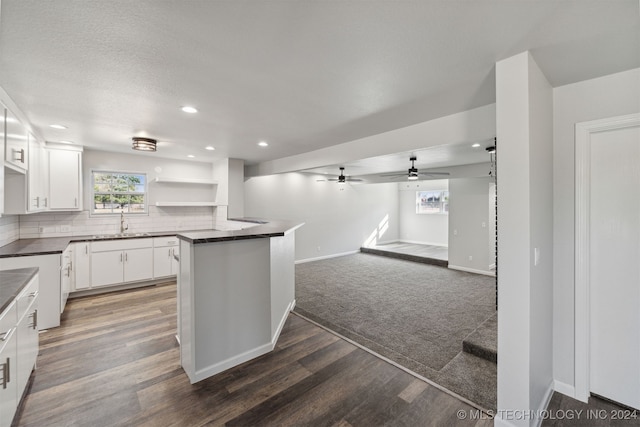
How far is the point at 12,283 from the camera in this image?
192 centimetres

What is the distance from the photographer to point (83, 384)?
88.4 inches

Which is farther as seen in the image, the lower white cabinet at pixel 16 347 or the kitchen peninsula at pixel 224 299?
the kitchen peninsula at pixel 224 299

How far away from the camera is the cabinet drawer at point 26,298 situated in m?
1.87

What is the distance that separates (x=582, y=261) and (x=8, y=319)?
159 inches

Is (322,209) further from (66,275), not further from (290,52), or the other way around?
(290,52)

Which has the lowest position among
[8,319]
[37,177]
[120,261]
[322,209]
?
[120,261]

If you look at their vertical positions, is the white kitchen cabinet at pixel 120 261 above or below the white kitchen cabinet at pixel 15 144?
below

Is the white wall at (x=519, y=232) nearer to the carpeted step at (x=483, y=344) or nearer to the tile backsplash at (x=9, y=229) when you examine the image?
the carpeted step at (x=483, y=344)

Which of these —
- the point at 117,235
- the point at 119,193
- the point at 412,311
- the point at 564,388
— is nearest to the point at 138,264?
the point at 117,235

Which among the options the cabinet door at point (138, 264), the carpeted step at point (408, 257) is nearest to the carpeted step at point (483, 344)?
the carpeted step at point (408, 257)

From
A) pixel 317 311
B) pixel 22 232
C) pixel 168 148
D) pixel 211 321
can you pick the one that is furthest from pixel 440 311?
pixel 22 232

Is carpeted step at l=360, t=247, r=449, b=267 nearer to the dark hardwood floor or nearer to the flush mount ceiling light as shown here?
the dark hardwood floor

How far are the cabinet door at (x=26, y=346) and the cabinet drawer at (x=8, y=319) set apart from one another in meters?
0.18

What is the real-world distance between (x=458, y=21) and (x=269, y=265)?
97.2 inches
